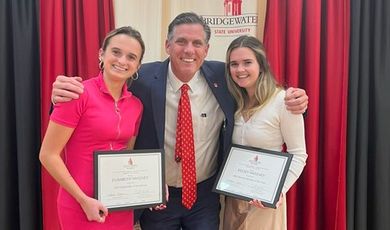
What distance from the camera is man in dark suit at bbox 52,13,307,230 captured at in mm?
1873

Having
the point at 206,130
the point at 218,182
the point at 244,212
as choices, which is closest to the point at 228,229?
the point at 244,212

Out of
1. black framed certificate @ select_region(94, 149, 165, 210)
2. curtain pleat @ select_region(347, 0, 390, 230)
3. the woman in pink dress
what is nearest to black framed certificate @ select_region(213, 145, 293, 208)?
black framed certificate @ select_region(94, 149, 165, 210)

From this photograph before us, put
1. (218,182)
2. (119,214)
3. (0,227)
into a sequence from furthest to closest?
(0,227)
(218,182)
(119,214)

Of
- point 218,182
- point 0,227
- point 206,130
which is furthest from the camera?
point 0,227

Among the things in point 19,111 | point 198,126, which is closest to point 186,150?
point 198,126

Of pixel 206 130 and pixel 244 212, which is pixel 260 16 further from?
pixel 244 212

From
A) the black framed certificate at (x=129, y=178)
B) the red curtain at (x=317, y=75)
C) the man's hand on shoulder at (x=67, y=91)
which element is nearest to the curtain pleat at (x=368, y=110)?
the red curtain at (x=317, y=75)

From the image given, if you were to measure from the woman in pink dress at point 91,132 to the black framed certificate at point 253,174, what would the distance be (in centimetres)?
50

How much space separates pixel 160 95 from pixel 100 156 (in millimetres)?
489

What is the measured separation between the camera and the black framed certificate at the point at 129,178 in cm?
155

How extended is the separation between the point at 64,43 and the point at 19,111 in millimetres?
529

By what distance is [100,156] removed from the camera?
1.54 meters

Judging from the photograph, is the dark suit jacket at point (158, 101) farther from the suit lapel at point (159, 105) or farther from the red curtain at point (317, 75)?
the red curtain at point (317, 75)

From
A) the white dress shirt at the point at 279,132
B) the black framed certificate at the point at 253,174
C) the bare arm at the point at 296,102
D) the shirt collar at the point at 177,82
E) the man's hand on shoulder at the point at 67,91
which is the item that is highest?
the shirt collar at the point at 177,82
